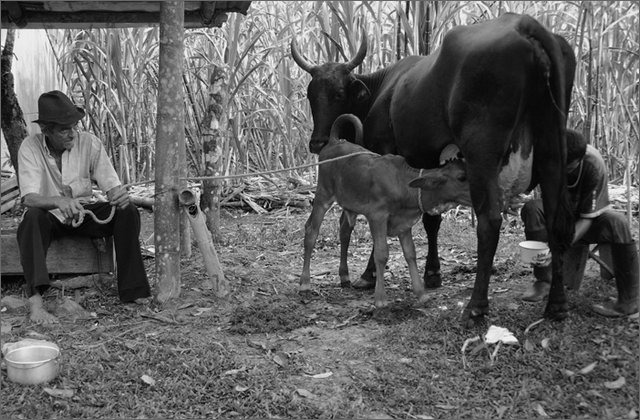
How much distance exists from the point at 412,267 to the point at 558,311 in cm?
117

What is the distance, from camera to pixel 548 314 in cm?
457

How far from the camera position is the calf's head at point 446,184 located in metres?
4.91

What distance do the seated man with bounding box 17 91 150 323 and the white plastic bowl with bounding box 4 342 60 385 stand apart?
0.85 meters

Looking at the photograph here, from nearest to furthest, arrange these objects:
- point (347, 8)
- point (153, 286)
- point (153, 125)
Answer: point (153, 286), point (347, 8), point (153, 125)

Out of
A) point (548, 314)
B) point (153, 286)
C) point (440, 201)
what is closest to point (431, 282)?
point (440, 201)

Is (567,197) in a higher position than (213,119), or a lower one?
lower

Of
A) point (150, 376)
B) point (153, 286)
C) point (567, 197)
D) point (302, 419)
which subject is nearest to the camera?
point (302, 419)

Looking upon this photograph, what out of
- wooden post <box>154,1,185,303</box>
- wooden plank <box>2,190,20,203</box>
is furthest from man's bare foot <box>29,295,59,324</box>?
wooden plank <box>2,190,20,203</box>

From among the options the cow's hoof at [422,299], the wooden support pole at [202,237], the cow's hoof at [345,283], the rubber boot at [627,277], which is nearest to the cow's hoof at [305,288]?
the cow's hoof at [345,283]

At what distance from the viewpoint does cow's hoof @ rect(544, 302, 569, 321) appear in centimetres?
452

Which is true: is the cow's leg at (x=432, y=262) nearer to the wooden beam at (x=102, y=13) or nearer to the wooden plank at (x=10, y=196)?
the wooden beam at (x=102, y=13)

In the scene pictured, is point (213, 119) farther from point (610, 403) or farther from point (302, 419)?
point (610, 403)

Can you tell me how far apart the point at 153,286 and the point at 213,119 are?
6.29ft

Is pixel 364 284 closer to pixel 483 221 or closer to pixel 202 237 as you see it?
pixel 202 237
